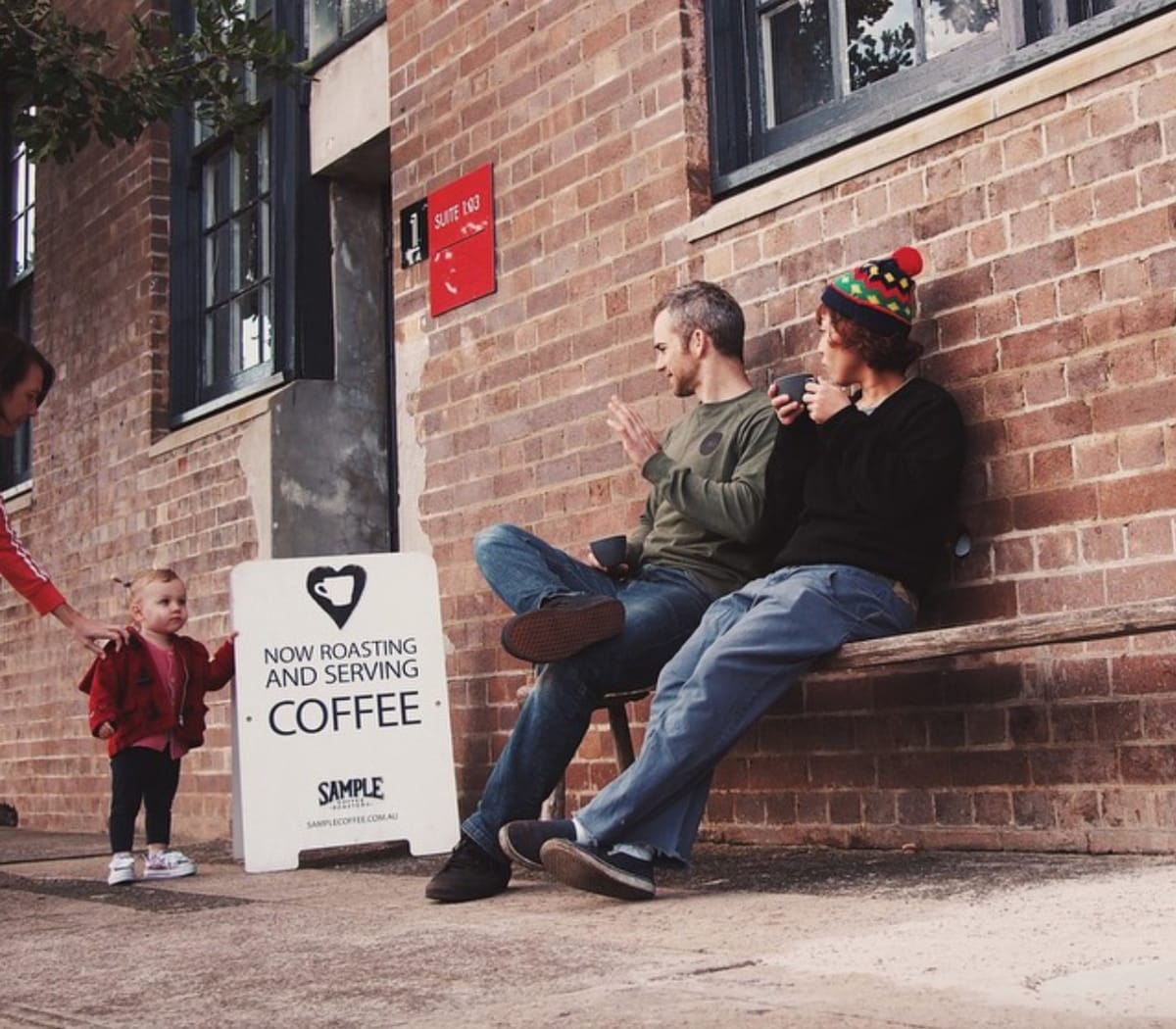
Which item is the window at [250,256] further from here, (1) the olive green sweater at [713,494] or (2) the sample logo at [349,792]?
(1) the olive green sweater at [713,494]

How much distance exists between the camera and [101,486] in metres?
9.01

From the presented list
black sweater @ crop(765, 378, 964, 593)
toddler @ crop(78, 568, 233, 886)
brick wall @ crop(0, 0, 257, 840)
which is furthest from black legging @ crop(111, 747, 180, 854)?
black sweater @ crop(765, 378, 964, 593)

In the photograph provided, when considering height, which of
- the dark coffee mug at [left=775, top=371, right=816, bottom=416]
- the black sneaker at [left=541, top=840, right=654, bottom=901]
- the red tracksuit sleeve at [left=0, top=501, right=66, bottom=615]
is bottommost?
the black sneaker at [left=541, top=840, right=654, bottom=901]

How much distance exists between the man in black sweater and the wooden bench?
0.08 m

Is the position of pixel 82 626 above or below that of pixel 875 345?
below

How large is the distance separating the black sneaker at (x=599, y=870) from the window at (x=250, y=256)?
173 inches

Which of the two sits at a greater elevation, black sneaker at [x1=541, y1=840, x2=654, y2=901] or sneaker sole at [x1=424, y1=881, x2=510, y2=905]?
black sneaker at [x1=541, y1=840, x2=654, y2=901]

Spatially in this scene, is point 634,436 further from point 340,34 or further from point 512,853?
point 340,34

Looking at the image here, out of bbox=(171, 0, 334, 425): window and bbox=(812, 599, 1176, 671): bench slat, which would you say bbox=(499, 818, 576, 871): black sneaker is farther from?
bbox=(171, 0, 334, 425): window

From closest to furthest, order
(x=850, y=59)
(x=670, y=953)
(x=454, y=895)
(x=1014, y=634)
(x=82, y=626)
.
Result: (x=670, y=953) → (x=1014, y=634) → (x=454, y=895) → (x=82, y=626) → (x=850, y=59)

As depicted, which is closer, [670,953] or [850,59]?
[670,953]

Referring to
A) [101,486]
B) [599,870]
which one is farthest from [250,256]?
[599,870]

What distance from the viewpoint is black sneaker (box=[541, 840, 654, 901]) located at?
367 centimetres

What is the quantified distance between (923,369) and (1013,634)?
3.59 ft
